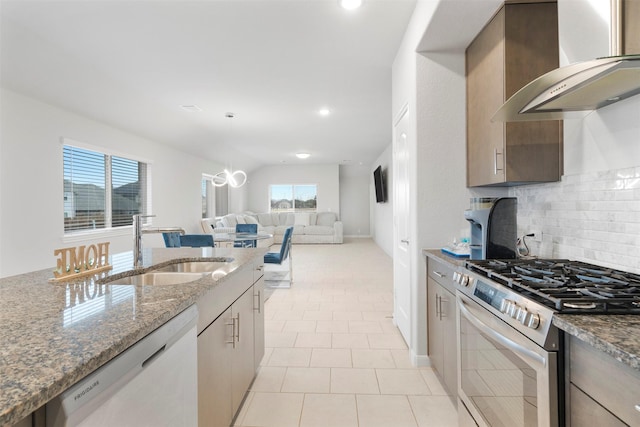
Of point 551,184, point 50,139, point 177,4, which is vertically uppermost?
point 177,4

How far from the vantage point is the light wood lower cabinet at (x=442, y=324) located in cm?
179

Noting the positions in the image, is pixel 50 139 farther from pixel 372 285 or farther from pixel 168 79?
pixel 372 285

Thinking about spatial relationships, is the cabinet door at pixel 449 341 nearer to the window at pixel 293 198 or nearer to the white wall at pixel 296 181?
the white wall at pixel 296 181

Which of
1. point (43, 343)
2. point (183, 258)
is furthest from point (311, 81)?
point (43, 343)

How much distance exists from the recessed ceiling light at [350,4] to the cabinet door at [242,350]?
2065mm

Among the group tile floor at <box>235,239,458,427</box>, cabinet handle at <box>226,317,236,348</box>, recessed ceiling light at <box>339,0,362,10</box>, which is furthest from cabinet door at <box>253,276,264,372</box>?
recessed ceiling light at <box>339,0,362,10</box>

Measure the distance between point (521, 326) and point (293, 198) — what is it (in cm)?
1049

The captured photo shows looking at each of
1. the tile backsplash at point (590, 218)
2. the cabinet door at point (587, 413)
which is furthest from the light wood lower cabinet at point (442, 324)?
the cabinet door at point (587, 413)

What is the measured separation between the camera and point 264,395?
2021mm

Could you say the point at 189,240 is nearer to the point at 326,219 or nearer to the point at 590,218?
the point at 590,218

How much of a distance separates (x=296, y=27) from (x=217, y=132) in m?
4.16

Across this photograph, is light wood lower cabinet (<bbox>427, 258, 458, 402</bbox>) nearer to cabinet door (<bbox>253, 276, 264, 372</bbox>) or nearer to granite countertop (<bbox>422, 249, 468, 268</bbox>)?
granite countertop (<bbox>422, 249, 468, 268</bbox>)

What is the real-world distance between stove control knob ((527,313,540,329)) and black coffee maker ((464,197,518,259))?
0.84 metres

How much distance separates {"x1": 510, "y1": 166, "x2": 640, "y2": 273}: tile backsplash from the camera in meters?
1.31
